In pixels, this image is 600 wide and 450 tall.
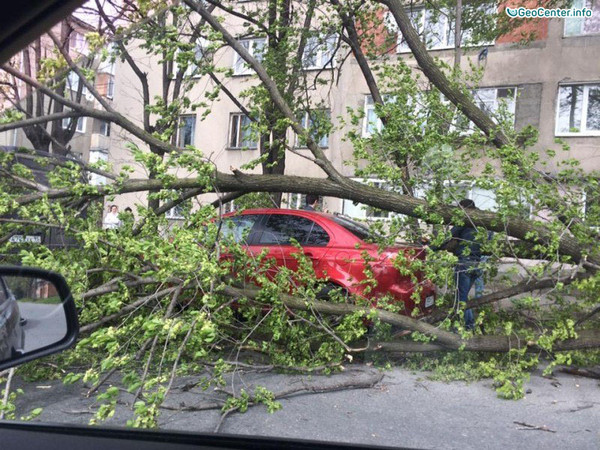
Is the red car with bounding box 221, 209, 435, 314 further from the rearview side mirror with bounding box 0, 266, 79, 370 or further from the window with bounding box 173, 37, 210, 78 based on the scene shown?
the rearview side mirror with bounding box 0, 266, 79, 370

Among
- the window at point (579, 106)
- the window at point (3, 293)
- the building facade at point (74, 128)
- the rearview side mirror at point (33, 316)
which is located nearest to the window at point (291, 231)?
the building facade at point (74, 128)

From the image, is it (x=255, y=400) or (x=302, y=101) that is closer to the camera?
(x=255, y=400)

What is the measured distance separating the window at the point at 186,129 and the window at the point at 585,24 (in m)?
6.90

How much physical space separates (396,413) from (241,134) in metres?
3.60

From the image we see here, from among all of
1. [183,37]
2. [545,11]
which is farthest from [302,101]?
[545,11]

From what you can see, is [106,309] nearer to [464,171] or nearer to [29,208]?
[29,208]

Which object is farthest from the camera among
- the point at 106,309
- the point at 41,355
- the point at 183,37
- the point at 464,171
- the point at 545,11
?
the point at 545,11

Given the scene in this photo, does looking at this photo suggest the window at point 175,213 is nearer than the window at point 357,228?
Yes

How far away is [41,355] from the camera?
1.88 metres

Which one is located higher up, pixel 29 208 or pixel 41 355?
pixel 29 208

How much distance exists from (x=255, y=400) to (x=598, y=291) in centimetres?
309

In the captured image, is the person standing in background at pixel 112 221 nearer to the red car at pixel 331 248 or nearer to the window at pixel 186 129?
the red car at pixel 331 248

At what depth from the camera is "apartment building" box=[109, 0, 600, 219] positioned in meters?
5.93

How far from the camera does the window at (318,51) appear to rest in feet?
26.8
